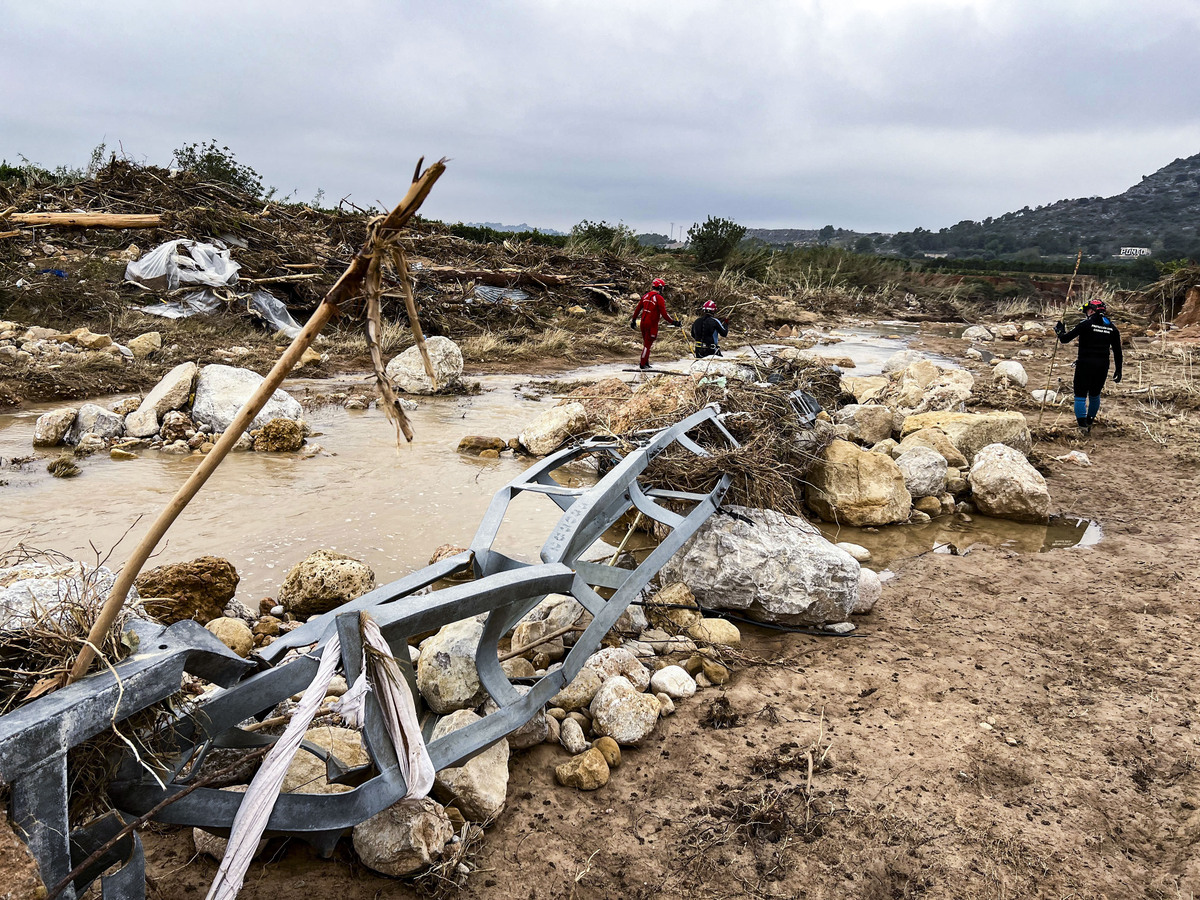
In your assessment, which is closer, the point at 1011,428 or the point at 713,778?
the point at 713,778

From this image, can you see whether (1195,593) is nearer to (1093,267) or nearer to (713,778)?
(713,778)

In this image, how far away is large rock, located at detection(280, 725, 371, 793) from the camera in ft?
7.14

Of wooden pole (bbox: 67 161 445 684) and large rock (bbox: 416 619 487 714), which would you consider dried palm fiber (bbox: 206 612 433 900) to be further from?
large rock (bbox: 416 619 487 714)

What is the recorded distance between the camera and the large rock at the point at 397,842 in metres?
2.03

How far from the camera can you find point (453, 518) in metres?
5.61

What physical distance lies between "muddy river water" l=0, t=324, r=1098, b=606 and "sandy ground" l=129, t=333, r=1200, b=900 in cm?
153

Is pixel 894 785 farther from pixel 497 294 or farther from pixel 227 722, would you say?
pixel 497 294

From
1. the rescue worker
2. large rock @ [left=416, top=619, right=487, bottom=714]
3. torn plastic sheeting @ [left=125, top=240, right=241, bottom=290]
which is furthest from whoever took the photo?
torn plastic sheeting @ [left=125, top=240, right=241, bottom=290]

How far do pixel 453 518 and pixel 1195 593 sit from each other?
5.07m

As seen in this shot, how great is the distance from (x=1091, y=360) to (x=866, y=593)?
22.1 ft

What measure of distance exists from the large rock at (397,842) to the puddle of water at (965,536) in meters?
3.88

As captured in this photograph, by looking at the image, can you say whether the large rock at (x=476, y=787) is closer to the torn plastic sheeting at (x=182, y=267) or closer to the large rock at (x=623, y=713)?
the large rock at (x=623, y=713)

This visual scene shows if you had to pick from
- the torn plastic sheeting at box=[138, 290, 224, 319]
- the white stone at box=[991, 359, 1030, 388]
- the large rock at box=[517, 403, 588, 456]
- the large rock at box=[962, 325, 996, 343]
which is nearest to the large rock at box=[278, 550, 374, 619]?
the large rock at box=[517, 403, 588, 456]

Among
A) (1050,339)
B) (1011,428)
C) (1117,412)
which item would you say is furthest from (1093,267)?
(1011,428)
